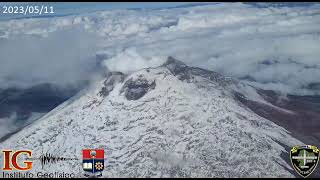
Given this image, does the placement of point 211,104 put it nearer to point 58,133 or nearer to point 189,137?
point 189,137

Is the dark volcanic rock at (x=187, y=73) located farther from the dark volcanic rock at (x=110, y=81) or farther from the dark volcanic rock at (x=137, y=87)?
the dark volcanic rock at (x=110, y=81)

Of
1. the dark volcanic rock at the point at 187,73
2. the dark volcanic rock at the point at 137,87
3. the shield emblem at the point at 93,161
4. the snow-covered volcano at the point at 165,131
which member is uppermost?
the shield emblem at the point at 93,161

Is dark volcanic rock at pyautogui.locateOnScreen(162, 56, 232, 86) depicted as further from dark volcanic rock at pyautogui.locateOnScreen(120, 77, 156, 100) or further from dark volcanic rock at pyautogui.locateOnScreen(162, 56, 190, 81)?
dark volcanic rock at pyautogui.locateOnScreen(120, 77, 156, 100)

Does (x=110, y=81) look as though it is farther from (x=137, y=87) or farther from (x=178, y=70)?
(x=178, y=70)

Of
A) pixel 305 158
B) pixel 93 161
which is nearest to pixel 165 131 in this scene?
pixel 93 161

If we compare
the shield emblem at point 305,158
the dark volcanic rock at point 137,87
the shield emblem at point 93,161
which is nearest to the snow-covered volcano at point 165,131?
the dark volcanic rock at point 137,87

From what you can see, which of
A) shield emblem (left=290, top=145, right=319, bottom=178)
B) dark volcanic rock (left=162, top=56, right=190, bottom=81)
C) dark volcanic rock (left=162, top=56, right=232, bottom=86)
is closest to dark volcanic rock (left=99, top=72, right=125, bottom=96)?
dark volcanic rock (left=162, top=56, right=232, bottom=86)
